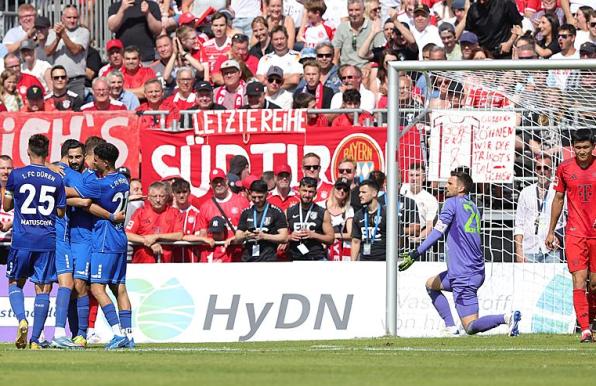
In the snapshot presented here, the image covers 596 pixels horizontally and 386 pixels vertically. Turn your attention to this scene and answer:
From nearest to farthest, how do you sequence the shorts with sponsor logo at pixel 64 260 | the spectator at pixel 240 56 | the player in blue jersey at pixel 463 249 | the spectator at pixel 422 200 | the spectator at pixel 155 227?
the shorts with sponsor logo at pixel 64 260
the player in blue jersey at pixel 463 249
the spectator at pixel 422 200
the spectator at pixel 155 227
the spectator at pixel 240 56

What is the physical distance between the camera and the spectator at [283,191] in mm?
20203

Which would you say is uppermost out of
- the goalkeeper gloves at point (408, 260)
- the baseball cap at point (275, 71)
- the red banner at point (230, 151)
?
the baseball cap at point (275, 71)

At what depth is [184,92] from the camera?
2233 cm

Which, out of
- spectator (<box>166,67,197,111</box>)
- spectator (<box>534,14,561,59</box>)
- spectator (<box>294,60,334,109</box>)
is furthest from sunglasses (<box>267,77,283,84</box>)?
spectator (<box>534,14,561,59</box>)

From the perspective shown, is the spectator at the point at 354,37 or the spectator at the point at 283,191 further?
the spectator at the point at 354,37

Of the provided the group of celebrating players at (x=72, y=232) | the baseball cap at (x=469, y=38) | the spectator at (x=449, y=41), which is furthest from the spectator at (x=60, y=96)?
the group of celebrating players at (x=72, y=232)

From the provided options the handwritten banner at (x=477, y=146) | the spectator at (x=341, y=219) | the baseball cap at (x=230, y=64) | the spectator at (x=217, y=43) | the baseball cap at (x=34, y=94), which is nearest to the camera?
the handwritten banner at (x=477, y=146)

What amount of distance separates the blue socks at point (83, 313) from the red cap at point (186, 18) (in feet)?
33.0

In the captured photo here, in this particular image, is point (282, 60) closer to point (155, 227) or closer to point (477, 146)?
point (155, 227)

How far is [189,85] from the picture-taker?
22312 mm

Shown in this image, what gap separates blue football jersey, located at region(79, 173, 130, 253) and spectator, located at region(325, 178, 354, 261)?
5.08 metres

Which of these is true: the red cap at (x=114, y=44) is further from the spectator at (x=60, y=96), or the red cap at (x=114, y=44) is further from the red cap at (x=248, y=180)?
the red cap at (x=248, y=180)

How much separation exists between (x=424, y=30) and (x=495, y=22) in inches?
45.3

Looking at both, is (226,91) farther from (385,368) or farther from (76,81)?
(385,368)
